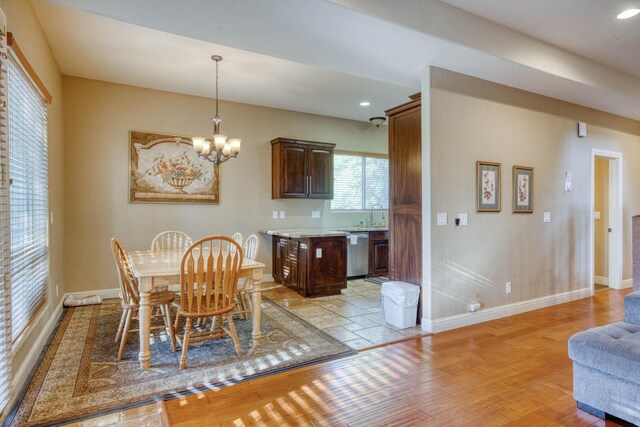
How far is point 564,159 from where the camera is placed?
4598 millimetres

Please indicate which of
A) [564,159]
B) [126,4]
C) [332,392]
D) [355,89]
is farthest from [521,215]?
[126,4]

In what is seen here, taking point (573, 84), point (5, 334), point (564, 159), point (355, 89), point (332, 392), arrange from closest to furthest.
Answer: point (5, 334) → point (332, 392) → point (573, 84) → point (564, 159) → point (355, 89)

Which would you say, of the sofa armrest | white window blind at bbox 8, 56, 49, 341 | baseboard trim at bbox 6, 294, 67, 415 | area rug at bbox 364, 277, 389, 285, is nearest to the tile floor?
area rug at bbox 364, 277, 389, 285

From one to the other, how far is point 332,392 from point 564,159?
427cm

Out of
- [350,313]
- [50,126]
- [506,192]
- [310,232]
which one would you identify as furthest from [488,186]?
[50,126]

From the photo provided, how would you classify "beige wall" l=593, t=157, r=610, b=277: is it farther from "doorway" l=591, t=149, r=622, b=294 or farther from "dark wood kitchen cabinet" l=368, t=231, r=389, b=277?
"dark wood kitchen cabinet" l=368, t=231, r=389, b=277

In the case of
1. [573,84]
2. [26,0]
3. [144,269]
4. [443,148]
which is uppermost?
[26,0]

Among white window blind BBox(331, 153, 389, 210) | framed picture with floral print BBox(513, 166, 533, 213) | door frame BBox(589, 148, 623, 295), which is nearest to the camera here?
framed picture with floral print BBox(513, 166, 533, 213)

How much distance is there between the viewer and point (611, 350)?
199 centimetres

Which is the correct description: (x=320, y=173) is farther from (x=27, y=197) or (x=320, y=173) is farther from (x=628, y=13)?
(x=628, y=13)

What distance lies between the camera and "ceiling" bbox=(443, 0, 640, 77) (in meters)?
2.96

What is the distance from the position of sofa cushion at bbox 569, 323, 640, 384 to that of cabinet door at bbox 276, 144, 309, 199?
4217 millimetres

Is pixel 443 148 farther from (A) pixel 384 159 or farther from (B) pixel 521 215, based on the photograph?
(A) pixel 384 159

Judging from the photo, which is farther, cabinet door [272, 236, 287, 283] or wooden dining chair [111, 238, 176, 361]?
cabinet door [272, 236, 287, 283]
